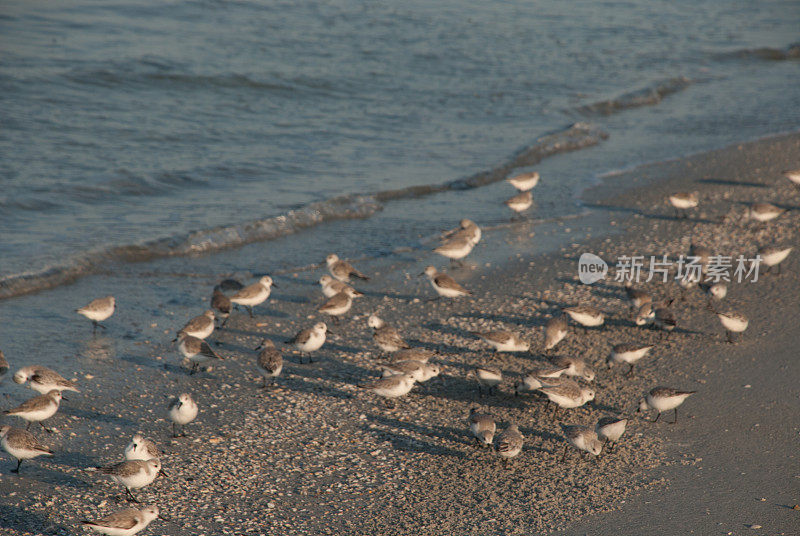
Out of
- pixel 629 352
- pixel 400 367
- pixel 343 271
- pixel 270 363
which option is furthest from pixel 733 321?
pixel 270 363

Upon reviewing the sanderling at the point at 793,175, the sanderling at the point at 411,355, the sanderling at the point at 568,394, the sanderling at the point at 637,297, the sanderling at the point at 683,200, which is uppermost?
the sanderling at the point at 793,175

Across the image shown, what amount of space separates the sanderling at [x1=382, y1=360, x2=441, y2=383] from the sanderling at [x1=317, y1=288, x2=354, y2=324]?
5.14 feet

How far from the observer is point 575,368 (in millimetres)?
7980

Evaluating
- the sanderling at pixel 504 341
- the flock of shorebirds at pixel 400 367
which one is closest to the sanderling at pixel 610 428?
the flock of shorebirds at pixel 400 367

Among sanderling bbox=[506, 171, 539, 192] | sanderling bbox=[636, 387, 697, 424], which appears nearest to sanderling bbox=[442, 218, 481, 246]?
sanderling bbox=[506, 171, 539, 192]

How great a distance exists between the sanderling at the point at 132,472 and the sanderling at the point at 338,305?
3.60m

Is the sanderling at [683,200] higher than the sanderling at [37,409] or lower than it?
higher

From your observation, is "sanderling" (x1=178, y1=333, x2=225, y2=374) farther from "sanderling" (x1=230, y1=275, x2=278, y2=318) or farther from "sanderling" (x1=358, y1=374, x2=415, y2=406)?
"sanderling" (x1=358, y1=374, x2=415, y2=406)

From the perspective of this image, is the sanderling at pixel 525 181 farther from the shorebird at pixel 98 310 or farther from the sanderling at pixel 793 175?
the shorebird at pixel 98 310

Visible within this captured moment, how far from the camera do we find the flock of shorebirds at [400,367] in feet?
21.4

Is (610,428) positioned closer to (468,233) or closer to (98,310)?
(468,233)

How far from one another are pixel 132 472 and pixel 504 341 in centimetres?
397

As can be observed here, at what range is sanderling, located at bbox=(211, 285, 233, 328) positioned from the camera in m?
9.75

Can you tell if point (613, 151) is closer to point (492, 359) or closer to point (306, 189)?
point (306, 189)
